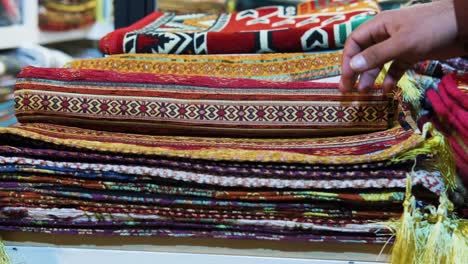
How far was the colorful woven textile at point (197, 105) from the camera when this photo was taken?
56cm

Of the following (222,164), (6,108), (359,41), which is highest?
(359,41)

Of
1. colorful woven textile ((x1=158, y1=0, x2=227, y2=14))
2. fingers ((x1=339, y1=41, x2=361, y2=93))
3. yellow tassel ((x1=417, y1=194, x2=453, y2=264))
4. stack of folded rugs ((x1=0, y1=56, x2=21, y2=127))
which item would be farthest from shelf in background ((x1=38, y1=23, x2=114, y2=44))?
yellow tassel ((x1=417, y1=194, x2=453, y2=264))

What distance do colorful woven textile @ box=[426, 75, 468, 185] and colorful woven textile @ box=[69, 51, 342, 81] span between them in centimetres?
13

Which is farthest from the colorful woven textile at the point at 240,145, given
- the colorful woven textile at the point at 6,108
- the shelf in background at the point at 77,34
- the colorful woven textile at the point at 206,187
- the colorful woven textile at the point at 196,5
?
the shelf in background at the point at 77,34

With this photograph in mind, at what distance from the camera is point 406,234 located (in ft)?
1.55

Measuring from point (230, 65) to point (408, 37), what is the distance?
0.30m

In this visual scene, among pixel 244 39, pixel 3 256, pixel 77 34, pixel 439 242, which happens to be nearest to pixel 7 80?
pixel 77 34

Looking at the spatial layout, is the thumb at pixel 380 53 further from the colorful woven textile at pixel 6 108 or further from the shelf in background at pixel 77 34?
the shelf in background at pixel 77 34

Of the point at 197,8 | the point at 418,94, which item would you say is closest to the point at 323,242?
the point at 418,94

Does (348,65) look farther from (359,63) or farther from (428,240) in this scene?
(428,240)

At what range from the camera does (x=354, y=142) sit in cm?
54

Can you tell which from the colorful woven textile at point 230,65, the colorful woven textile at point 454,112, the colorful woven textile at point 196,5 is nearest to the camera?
the colorful woven textile at point 454,112

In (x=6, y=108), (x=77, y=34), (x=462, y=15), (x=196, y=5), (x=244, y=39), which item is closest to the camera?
(x=462, y=15)

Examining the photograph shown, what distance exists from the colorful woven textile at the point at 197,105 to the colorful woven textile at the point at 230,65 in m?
0.14
